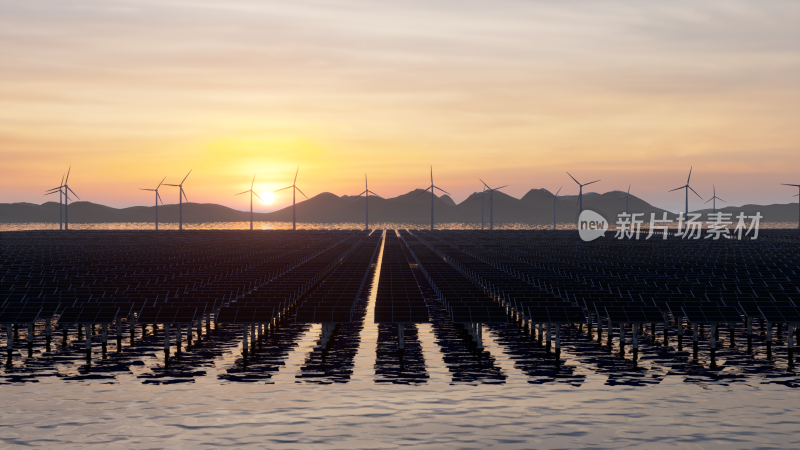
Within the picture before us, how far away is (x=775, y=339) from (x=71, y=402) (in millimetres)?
36668

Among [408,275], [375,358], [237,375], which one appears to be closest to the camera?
[237,375]

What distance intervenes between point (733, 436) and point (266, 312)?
21.2 meters

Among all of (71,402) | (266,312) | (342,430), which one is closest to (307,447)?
(342,430)

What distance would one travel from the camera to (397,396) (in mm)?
26797

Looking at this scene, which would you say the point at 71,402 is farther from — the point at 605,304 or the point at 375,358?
the point at 605,304

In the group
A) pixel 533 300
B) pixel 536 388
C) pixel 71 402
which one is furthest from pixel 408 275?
pixel 71 402

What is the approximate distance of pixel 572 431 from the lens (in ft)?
73.7

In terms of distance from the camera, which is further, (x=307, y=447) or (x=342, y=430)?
(x=342, y=430)

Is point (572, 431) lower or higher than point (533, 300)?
lower

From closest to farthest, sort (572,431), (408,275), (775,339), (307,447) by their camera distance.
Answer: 1. (307,447)
2. (572,431)
3. (775,339)
4. (408,275)

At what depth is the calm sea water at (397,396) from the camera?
2195cm

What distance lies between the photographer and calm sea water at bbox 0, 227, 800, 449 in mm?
21953

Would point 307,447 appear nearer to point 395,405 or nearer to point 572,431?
point 395,405

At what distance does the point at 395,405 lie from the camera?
25453 mm
